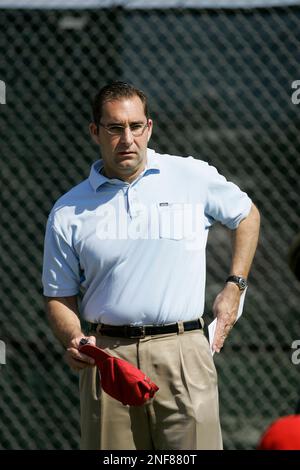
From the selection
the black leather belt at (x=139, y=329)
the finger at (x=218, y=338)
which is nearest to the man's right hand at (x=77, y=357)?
the black leather belt at (x=139, y=329)

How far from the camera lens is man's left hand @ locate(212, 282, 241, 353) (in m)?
3.37

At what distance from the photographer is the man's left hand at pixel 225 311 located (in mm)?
3367

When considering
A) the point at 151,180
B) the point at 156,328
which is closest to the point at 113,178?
the point at 151,180

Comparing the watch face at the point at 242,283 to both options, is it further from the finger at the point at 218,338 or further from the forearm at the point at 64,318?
the forearm at the point at 64,318

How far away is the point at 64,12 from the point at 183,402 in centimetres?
228

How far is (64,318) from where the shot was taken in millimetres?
3402

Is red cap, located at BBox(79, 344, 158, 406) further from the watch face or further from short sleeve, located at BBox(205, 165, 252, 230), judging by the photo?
short sleeve, located at BBox(205, 165, 252, 230)

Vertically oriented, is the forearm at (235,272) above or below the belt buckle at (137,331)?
above

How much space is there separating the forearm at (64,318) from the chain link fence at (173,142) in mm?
1344

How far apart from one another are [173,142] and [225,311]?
1.54 m

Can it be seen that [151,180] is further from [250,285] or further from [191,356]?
[250,285]

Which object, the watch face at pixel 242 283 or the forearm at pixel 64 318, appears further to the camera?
the watch face at pixel 242 283

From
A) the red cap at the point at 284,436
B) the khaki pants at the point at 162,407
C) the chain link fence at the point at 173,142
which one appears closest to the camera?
the red cap at the point at 284,436

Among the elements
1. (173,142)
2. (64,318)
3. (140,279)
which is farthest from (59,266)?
(173,142)
